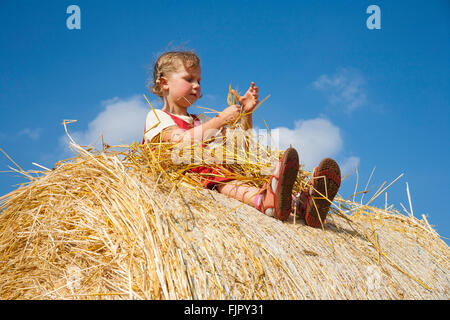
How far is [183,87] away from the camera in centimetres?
268

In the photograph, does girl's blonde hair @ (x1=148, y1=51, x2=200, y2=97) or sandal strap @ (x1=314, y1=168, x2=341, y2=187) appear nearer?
sandal strap @ (x1=314, y1=168, x2=341, y2=187)

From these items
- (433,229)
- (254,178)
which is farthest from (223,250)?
(433,229)

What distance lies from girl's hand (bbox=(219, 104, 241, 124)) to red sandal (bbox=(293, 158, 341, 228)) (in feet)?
2.25

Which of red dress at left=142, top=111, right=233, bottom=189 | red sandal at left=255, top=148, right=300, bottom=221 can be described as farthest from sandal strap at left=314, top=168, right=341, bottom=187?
red dress at left=142, top=111, right=233, bottom=189

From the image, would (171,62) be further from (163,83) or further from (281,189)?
(281,189)

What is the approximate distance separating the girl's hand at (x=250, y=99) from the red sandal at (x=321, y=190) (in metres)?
0.73

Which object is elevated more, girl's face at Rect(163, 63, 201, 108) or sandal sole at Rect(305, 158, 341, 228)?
girl's face at Rect(163, 63, 201, 108)

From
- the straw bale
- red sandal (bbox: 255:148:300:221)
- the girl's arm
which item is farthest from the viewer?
the girl's arm

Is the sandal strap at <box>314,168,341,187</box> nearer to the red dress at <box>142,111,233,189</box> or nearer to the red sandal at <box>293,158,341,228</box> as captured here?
the red sandal at <box>293,158,341,228</box>

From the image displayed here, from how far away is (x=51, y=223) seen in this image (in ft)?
5.91

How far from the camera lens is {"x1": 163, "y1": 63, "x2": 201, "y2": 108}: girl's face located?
2679mm

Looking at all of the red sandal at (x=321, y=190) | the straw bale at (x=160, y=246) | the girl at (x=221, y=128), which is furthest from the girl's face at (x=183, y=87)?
the red sandal at (x=321, y=190)

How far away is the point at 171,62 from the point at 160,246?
5.57 ft
